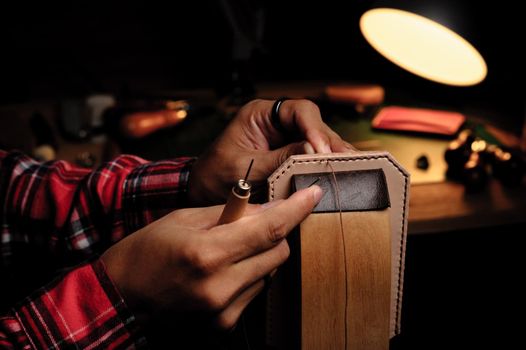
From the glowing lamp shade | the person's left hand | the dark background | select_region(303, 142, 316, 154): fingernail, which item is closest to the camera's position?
select_region(303, 142, 316, 154): fingernail

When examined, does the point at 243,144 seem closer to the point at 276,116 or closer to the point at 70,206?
the point at 276,116

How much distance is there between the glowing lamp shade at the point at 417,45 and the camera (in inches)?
45.7

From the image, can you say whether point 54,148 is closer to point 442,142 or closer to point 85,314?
point 85,314

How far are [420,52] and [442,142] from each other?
12.1 inches

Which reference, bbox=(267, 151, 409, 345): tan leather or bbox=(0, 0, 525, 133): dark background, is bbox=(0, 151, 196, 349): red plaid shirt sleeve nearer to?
bbox=(267, 151, 409, 345): tan leather

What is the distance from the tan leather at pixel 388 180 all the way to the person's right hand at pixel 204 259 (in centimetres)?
4

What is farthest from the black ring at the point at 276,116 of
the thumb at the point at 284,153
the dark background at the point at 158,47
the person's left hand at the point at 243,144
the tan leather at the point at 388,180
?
the dark background at the point at 158,47

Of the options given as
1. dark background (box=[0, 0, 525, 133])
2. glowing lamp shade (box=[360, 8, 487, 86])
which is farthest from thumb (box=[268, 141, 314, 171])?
dark background (box=[0, 0, 525, 133])

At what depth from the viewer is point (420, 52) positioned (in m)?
1.18

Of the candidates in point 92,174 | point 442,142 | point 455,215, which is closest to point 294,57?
point 442,142

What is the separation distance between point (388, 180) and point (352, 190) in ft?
0.18

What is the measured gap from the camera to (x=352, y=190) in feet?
1.92

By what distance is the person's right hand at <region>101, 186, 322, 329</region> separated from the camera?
57cm

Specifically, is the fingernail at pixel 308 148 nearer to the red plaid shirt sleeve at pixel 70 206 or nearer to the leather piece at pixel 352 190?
the leather piece at pixel 352 190
